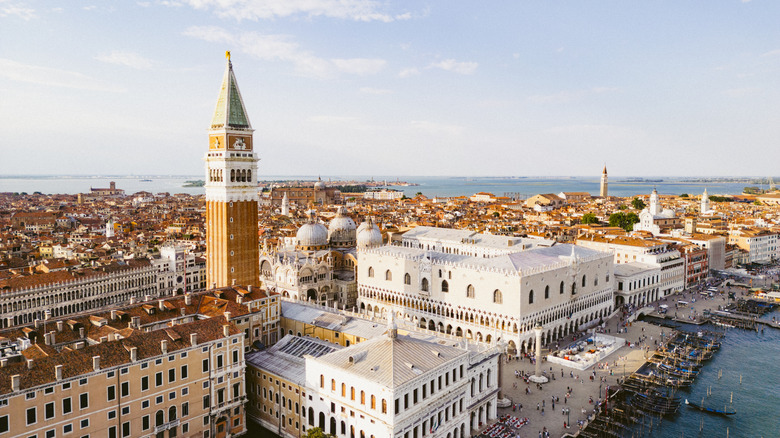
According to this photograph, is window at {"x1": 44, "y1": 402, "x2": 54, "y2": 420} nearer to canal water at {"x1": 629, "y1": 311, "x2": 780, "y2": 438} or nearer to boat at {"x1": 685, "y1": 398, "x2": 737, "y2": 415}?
canal water at {"x1": 629, "y1": 311, "x2": 780, "y2": 438}

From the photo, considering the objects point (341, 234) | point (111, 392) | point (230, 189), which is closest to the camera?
point (111, 392)

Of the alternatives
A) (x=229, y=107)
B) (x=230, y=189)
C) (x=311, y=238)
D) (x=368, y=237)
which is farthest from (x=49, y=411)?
(x=368, y=237)

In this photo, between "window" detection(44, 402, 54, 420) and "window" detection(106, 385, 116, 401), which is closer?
"window" detection(44, 402, 54, 420)

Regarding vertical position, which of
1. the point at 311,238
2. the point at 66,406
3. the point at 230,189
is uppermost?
the point at 230,189

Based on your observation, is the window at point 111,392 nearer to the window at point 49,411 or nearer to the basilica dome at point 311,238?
the window at point 49,411

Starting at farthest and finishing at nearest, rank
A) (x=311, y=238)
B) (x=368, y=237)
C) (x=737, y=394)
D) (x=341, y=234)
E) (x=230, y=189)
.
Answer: (x=341, y=234) < (x=311, y=238) < (x=368, y=237) < (x=230, y=189) < (x=737, y=394)

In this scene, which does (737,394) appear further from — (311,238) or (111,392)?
(311,238)

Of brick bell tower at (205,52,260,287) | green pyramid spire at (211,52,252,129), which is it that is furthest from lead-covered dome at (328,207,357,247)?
green pyramid spire at (211,52,252,129)
